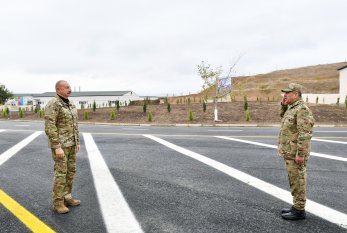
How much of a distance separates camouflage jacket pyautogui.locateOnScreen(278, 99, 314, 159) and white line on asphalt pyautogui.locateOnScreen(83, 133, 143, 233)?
2329 mm

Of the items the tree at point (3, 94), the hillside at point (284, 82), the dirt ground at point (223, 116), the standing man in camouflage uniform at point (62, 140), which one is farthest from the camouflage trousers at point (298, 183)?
the tree at point (3, 94)

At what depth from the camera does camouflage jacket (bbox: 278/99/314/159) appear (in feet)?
14.0

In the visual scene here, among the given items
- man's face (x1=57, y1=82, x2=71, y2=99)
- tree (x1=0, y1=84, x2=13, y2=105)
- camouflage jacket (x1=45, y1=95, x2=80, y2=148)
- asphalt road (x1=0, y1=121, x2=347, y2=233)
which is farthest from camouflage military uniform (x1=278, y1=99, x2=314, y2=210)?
tree (x1=0, y1=84, x2=13, y2=105)

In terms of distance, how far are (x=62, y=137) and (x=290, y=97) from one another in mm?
3411

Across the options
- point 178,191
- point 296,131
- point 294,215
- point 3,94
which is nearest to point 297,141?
point 296,131

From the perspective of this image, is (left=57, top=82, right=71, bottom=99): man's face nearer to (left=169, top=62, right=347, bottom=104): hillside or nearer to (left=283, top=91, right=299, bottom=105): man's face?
(left=283, top=91, right=299, bottom=105): man's face

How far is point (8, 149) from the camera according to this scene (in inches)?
429

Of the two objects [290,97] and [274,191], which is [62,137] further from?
[274,191]

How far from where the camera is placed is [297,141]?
442cm

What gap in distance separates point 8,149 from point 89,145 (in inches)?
106

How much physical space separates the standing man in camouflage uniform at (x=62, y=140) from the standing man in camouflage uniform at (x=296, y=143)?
317cm

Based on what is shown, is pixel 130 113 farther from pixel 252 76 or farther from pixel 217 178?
pixel 252 76

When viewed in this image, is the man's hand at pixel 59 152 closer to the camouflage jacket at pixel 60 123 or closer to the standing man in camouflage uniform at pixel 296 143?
the camouflage jacket at pixel 60 123

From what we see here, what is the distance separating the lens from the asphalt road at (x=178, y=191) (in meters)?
4.14
